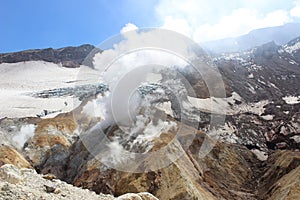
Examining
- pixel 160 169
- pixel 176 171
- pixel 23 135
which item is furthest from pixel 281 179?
pixel 23 135

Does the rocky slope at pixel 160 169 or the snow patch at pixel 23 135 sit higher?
the snow patch at pixel 23 135

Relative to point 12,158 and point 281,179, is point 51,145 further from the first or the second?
point 281,179

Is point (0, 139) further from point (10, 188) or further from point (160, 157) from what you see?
point (10, 188)

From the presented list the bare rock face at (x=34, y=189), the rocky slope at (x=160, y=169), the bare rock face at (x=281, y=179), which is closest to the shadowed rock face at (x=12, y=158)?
the rocky slope at (x=160, y=169)

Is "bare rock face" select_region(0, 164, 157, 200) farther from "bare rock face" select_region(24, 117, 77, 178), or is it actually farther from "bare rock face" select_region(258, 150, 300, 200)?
"bare rock face" select_region(24, 117, 77, 178)

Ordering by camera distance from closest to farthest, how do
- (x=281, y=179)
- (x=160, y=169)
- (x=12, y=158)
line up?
(x=160, y=169) → (x=281, y=179) → (x=12, y=158)

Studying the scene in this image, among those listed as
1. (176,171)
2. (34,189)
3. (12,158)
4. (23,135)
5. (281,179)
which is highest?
(23,135)

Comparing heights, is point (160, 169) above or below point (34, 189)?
below

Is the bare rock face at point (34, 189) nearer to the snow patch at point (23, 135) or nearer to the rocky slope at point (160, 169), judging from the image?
the rocky slope at point (160, 169)

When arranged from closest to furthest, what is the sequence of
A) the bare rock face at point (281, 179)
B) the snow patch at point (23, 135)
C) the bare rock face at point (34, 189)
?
1. the bare rock face at point (34, 189)
2. the bare rock face at point (281, 179)
3. the snow patch at point (23, 135)

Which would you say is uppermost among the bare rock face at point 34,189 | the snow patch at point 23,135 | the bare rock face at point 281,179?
the snow patch at point 23,135

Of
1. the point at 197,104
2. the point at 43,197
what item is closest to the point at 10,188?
the point at 43,197

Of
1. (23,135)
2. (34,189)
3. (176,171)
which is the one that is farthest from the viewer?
(23,135)
